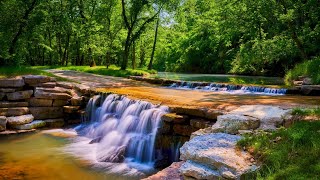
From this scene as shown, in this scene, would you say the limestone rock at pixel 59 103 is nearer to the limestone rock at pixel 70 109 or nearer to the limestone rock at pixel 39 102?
the limestone rock at pixel 39 102

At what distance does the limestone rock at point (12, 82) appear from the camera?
15.2m

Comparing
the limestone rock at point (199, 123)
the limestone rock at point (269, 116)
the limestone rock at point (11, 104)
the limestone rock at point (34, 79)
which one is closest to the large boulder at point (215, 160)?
the limestone rock at point (269, 116)

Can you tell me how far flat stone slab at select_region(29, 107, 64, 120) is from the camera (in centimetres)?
1558

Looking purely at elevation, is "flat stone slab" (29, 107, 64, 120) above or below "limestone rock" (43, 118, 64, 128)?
above

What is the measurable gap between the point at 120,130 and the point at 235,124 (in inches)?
232

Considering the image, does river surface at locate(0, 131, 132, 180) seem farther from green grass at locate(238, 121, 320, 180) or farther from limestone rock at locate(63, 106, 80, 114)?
green grass at locate(238, 121, 320, 180)

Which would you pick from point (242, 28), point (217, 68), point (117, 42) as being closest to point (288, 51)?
point (242, 28)

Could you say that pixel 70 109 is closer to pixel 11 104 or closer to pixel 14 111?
pixel 14 111

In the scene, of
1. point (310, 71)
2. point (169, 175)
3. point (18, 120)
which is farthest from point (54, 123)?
point (310, 71)

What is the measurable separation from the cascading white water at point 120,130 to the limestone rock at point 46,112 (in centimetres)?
168

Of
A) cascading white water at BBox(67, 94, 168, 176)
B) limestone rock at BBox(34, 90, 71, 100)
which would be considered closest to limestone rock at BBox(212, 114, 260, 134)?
cascading white water at BBox(67, 94, 168, 176)

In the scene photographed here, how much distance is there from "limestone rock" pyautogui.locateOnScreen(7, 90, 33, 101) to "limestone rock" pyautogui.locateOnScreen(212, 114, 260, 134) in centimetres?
1097

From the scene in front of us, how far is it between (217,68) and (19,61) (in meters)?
33.6

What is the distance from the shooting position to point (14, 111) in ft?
49.0
